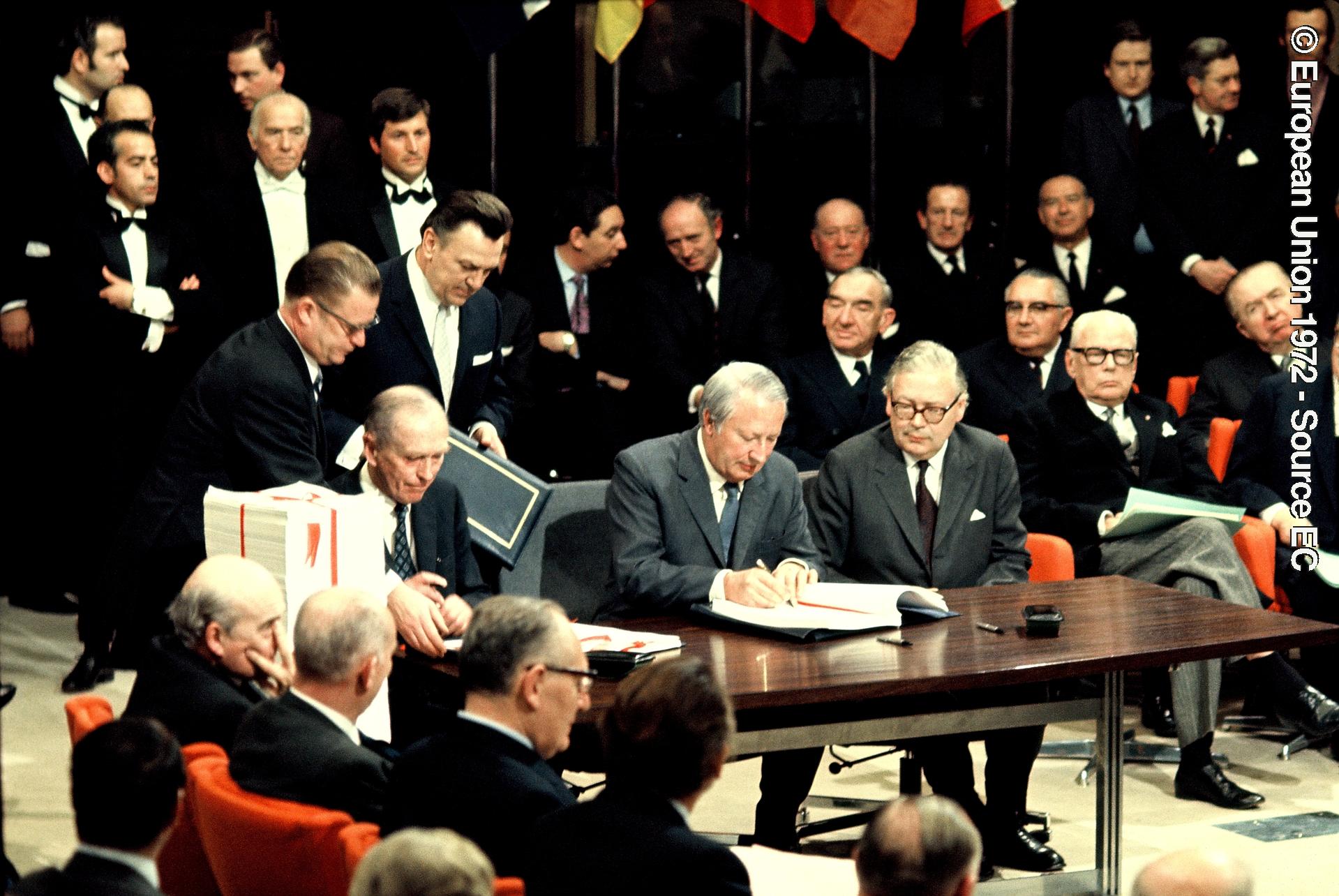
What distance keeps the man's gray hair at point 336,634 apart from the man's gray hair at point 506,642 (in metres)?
0.20

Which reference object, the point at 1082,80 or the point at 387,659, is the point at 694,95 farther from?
the point at 387,659

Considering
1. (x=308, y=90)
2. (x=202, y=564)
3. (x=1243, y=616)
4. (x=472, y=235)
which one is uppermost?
(x=308, y=90)

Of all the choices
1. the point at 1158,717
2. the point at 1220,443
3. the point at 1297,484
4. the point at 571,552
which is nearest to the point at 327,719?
the point at 571,552

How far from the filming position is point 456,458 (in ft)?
15.3

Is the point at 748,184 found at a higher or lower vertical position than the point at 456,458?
higher

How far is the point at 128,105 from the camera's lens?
6.15 m

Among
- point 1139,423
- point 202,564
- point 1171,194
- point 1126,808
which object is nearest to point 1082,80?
point 1171,194

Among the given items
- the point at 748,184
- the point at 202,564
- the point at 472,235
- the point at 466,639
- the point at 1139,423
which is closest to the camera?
the point at 466,639

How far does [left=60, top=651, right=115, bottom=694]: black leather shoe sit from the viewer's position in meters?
6.04

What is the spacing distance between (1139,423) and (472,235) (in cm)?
225

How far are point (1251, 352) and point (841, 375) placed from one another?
4.82 ft

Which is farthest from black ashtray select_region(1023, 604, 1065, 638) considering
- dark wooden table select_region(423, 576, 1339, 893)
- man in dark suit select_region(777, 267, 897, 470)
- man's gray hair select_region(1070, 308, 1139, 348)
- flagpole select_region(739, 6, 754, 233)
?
flagpole select_region(739, 6, 754, 233)

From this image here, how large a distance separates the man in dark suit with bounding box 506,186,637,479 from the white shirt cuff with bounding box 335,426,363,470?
1961 millimetres

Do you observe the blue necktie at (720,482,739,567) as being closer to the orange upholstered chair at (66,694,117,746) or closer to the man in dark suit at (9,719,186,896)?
the orange upholstered chair at (66,694,117,746)
